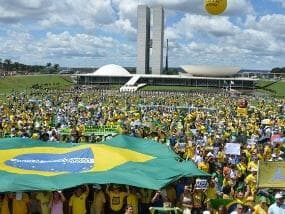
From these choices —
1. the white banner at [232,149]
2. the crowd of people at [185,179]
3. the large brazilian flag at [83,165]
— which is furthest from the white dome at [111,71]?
the large brazilian flag at [83,165]

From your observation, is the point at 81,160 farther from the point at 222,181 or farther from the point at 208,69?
the point at 208,69

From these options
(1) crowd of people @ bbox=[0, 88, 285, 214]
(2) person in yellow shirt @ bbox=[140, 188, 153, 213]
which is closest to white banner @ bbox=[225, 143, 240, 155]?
(1) crowd of people @ bbox=[0, 88, 285, 214]

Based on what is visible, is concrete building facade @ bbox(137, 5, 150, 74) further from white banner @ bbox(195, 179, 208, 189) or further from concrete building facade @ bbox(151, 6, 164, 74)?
white banner @ bbox(195, 179, 208, 189)

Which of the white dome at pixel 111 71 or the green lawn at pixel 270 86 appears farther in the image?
the white dome at pixel 111 71

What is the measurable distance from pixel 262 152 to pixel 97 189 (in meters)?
9.88

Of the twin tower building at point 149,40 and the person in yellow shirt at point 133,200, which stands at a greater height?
the twin tower building at point 149,40

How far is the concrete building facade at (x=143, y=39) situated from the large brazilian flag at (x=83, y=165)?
129580 mm

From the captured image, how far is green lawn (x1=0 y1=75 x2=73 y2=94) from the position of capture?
291 feet

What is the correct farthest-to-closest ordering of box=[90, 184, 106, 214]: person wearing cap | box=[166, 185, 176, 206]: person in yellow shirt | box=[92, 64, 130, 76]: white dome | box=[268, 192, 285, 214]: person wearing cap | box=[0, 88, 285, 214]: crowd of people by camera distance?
1. box=[92, 64, 130, 76]: white dome
2. box=[166, 185, 176, 206]: person in yellow shirt
3. box=[90, 184, 106, 214]: person wearing cap
4. box=[0, 88, 285, 214]: crowd of people
5. box=[268, 192, 285, 214]: person wearing cap

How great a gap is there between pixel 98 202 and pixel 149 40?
5377 inches

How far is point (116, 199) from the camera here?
12.4 meters

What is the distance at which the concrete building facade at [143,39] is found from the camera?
470 feet

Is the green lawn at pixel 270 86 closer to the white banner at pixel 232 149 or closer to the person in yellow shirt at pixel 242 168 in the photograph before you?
the white banner at pixel 232 149

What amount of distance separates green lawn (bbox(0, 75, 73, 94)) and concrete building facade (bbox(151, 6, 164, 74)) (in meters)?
27.9
